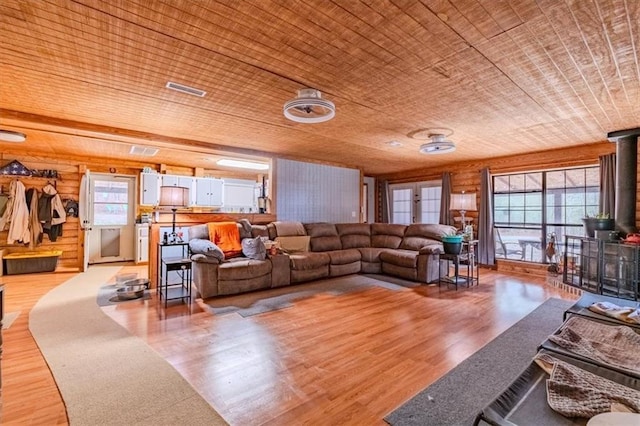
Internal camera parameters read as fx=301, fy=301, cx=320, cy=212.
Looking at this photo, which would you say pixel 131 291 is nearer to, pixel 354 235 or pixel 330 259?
pixel 330 259

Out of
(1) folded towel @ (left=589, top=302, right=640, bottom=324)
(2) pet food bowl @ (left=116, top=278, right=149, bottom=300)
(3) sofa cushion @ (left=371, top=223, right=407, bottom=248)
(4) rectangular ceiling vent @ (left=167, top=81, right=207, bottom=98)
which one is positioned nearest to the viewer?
(1) folded towel @ (left=589, top=302, right=640, bottom=324)

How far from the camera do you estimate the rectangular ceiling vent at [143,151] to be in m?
5.67

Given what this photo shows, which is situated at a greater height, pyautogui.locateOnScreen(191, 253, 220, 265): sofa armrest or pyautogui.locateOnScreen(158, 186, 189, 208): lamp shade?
pyautogui.locateOnScreen(158, 186, 189, 208): lamp shade

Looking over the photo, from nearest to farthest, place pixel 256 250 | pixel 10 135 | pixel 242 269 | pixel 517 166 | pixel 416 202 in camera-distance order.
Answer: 1. pixel 242 269
2. pixel 10 135
3. pixel 256 250
4. pixel 517 166
5. pixel 416 202

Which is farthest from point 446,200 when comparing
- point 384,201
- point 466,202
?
point 384,201

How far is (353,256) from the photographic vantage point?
5.80m

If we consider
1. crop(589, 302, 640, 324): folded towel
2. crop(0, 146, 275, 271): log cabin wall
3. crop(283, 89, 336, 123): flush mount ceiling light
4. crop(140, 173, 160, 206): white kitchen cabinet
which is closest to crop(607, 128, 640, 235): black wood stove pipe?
crop(589, 302, 640, 324): folded towel

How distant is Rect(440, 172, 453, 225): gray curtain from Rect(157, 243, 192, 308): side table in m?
5.68

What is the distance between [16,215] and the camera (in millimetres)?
5777

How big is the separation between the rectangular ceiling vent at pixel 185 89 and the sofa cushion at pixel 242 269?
2.24 m

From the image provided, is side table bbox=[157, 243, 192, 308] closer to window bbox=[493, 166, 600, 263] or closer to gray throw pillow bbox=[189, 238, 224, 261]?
gray throw pillow bbox=[189, 238, 224, 261]

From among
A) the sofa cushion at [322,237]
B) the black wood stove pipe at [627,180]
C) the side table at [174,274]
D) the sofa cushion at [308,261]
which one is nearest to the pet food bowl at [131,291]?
the side table at [174,274]

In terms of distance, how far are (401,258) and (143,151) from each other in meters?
5.39

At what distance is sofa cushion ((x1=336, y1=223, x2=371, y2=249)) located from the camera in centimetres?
641
